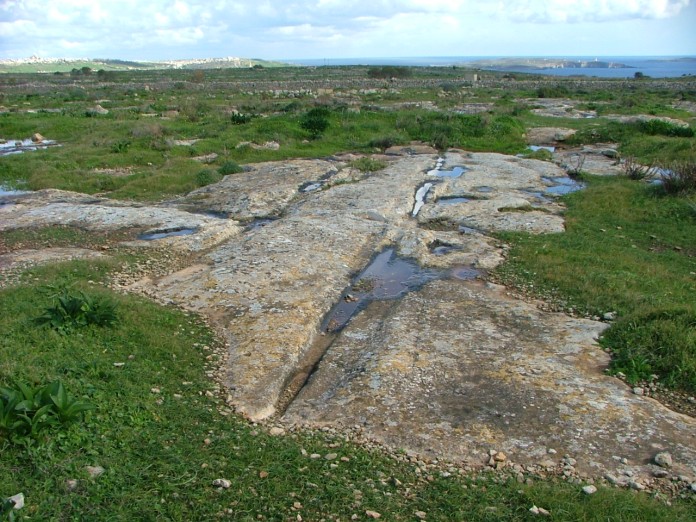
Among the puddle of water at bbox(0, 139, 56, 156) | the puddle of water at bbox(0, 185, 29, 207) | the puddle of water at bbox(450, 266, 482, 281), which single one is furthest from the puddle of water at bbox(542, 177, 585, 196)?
the puddle of water at bbox(0, 139, 56, 156)

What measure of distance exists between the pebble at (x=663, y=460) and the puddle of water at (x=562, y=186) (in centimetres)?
1346

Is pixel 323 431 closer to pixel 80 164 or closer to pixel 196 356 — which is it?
pixel 196 356

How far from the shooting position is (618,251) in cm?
1200

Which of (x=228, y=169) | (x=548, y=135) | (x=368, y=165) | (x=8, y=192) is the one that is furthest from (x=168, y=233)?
(x=548, y=135)

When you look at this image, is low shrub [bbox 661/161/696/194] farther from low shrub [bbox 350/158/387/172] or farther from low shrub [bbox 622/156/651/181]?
low shrub [bbox 350/158/387/172]

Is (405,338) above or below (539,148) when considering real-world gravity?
below

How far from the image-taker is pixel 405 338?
816cm

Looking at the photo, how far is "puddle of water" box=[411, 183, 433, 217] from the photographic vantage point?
15.7m

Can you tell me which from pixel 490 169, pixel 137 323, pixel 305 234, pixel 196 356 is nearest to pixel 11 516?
pixel 196 356

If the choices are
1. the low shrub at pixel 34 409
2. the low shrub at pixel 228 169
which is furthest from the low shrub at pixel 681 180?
the low shrub at pixel 34 409

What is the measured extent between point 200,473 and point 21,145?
29.1 m

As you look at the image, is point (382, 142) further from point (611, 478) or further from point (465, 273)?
point (611, 478)

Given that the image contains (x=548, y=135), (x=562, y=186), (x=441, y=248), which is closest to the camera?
(x=441, y=248)

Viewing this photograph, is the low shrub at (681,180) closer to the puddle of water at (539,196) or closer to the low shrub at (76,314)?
the puddle of water at (539,196)
